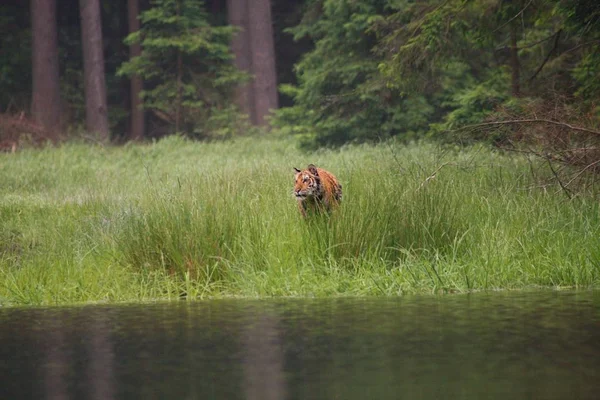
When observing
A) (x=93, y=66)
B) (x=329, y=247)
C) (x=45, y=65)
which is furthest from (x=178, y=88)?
(x=329, y=247)

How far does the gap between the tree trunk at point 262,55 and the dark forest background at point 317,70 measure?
0.16 feet

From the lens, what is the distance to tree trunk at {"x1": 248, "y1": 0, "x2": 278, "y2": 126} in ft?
116

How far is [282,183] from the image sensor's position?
12.9 meters

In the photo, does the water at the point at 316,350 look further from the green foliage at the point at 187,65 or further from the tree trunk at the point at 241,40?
the tree trunk at the point at 241,40

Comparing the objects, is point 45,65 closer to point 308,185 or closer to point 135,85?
point 135,85

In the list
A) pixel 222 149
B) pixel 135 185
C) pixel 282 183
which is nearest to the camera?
pixel 282 183

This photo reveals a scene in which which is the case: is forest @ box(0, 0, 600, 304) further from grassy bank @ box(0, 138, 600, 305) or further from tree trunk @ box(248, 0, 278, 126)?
tree trunk @ box(248, 0, 278, 126)

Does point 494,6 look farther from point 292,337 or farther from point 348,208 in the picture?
point 292,337

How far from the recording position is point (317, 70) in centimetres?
2484

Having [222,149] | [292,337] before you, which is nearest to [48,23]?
[222,149]

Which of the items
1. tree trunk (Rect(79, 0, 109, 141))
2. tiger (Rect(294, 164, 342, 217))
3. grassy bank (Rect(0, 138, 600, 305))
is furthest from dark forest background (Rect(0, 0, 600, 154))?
tiger (Rect(294, 164, 342, 217))

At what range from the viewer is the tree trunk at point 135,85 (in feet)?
111

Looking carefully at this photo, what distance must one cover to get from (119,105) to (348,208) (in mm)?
29087

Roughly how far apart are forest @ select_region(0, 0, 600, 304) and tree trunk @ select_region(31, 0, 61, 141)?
132 inches
